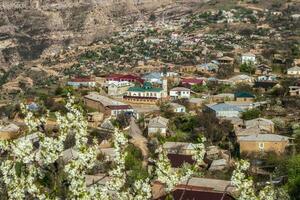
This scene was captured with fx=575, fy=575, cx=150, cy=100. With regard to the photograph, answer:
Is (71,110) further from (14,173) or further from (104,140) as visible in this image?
(104,140)

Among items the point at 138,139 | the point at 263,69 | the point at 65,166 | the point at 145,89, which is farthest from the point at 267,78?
the point at 65,166

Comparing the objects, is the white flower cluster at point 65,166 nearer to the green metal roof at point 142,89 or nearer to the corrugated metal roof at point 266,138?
the corrugated metal roof at point 266,138

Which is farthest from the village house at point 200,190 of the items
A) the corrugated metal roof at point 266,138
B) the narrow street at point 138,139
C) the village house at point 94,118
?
the village house at point 94,118

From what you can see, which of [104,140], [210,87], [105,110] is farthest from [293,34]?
[104,140]

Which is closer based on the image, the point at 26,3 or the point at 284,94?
the point at 284,94

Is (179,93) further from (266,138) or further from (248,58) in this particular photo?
(266,138)

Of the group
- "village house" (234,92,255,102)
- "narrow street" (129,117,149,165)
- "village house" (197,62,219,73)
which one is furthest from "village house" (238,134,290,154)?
"village house" (197,62,219,73)
